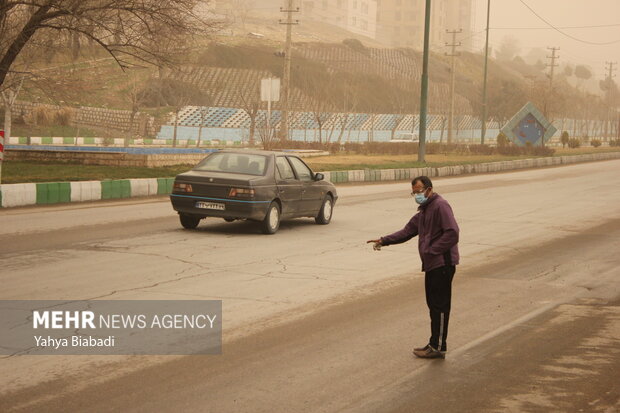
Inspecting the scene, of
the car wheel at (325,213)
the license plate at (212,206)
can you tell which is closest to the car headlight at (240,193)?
the license plate at (212,206)

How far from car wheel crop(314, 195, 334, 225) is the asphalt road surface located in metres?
0.28

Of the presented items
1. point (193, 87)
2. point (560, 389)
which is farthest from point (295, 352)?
point (193, 87)

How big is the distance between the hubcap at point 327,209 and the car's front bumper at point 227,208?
8.52 ft

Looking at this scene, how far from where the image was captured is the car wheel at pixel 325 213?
18422 millimetres

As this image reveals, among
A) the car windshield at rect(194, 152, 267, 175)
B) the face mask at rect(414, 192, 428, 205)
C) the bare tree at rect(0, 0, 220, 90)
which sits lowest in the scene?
the car windshield at rect(194, 152, 267, 175)

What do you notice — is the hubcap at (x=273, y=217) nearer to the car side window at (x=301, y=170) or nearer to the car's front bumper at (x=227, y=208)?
the car's front bumper at (x=227, y=208)

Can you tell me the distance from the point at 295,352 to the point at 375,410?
172 cm

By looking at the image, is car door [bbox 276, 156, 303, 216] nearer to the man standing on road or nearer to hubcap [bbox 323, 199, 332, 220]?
hubcap [bbox 323, 199, 332, 220]

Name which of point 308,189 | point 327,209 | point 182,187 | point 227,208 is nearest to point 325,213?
point 327,209

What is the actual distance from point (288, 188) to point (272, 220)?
2.72ft

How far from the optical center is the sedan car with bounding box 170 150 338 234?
1591 centimetres

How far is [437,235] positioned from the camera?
7.70 m

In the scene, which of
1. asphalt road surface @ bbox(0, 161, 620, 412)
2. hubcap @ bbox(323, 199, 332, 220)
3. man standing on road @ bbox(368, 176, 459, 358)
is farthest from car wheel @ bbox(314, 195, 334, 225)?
man standing on road @ bbox(368, 176, 459, 358)

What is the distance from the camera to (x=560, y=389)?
6.79m
